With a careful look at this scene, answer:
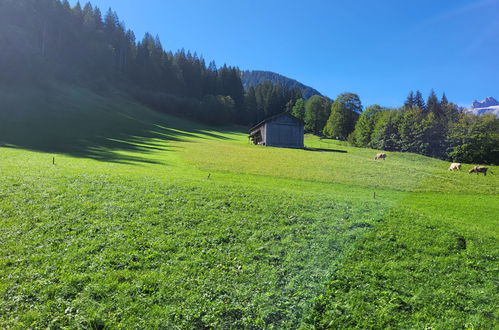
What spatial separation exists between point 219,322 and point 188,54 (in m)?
128

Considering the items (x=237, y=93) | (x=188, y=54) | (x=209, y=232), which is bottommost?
(x=209, y=232)

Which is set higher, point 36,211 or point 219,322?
point 36,211

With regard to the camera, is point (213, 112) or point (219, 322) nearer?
point (219, 322)

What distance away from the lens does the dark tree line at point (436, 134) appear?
5078 centimetres

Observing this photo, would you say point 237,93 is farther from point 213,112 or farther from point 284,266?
point 284,266

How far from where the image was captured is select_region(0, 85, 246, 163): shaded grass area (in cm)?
2802

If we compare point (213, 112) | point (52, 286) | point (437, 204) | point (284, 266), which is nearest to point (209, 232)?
point (284, 266)

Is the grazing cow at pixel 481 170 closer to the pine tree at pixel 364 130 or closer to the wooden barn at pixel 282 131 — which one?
the wooden barn at pixel 282 131

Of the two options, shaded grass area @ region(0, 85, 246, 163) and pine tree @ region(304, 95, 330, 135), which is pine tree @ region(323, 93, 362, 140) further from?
shaded grass area @ region(0, 85, 246, 163)

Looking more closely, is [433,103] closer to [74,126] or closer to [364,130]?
[364,130]

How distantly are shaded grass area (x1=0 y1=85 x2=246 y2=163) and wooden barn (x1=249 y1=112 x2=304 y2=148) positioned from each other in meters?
16.6

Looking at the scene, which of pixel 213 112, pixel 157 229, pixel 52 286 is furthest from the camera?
pixel 213 112

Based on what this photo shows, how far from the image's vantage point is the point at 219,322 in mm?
5477

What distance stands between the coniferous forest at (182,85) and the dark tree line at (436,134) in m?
0.19
